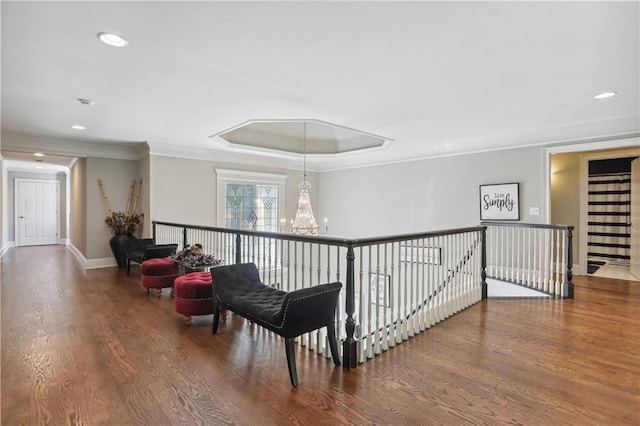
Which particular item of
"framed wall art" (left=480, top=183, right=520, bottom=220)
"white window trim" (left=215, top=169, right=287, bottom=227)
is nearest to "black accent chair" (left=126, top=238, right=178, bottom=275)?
"white window trim" (left=215, top=169, right=287, bottom=227)

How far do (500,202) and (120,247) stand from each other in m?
7.24

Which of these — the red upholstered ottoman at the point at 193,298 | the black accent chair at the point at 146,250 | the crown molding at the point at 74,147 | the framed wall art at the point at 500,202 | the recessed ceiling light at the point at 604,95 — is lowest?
the red upholstered ottoman at the point at 193,298

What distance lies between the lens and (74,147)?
6.36 meters

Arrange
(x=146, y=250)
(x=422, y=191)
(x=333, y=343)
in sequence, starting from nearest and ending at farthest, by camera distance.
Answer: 1. (x=333, y=343)
2. (x=146, y=250)
3. (x=422, y=191)

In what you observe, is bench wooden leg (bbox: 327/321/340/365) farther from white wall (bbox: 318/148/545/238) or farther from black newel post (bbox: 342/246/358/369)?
white wall (bbox: 318/148/545/238)

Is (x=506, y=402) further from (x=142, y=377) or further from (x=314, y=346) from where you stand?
(x=142, y=377)

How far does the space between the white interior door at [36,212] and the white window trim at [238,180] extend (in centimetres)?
730

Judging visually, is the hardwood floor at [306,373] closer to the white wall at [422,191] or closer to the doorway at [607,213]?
the white wall at [422,191]

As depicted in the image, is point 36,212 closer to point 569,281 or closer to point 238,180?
point 238,180

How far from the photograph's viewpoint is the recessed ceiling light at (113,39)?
2.38m

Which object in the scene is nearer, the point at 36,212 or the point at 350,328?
the point at 350,328

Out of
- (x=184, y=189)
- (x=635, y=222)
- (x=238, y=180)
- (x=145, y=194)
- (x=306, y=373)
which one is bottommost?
(x=306, y=373)

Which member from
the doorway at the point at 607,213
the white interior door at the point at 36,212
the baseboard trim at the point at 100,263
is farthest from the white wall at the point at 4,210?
the doorway at the point at 607,213

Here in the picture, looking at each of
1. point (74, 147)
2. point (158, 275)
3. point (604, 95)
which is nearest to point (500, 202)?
point (604, 95)
